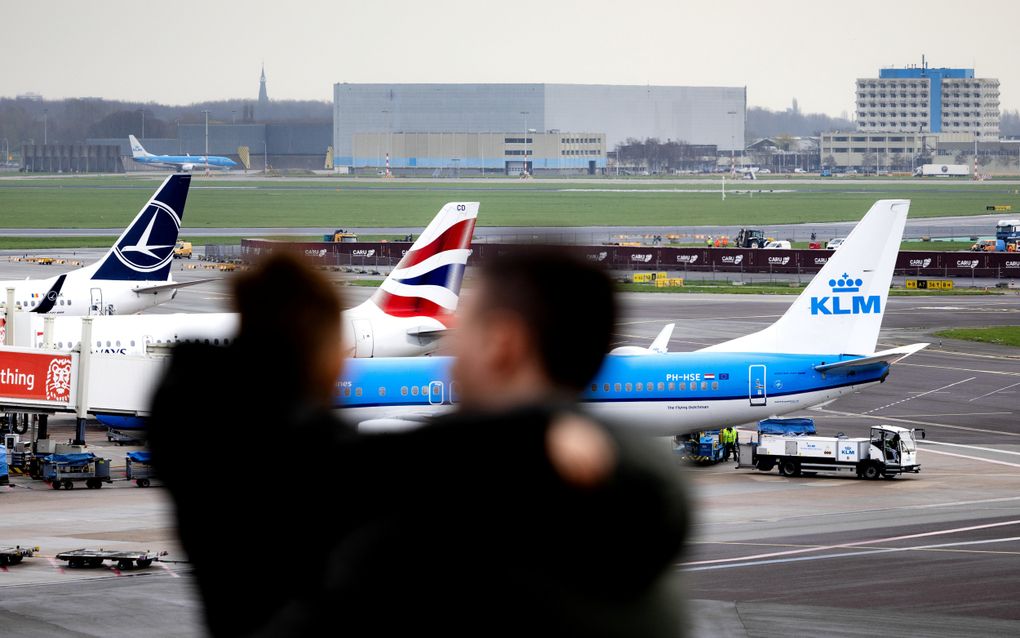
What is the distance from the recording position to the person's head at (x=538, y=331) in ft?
12.3

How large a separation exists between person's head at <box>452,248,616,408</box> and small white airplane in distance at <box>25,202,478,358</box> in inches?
1882

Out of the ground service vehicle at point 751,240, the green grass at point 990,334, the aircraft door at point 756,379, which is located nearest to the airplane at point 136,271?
the aircraft door at point 756,379

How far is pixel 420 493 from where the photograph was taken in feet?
12.0

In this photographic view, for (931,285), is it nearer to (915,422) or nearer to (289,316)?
(915,422)

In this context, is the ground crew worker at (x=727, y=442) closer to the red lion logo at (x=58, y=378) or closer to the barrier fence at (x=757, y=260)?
the red lion logo at (x=58, y=378)

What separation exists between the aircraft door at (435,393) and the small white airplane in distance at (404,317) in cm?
853

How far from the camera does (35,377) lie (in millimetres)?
43500

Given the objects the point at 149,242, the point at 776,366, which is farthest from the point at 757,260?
the point at 776,366

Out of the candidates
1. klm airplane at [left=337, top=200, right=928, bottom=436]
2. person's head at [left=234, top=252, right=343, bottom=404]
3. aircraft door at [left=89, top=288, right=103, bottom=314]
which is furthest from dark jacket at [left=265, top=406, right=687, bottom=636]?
aircraft door at [left=89, top=288, right=103, bottom=314]

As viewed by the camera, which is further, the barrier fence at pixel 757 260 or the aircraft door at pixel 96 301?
the barrier fence at pixel 757 260

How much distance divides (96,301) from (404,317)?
21.8 metres

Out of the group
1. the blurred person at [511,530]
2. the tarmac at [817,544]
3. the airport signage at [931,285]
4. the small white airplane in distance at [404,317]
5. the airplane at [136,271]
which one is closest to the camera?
the blurred person at [511,530]

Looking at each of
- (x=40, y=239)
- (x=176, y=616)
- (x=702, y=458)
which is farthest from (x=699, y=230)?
(x=176, y=616)

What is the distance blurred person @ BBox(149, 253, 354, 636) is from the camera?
400 centimetres
